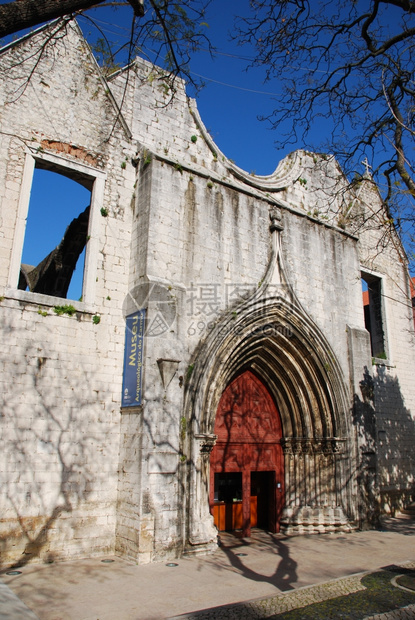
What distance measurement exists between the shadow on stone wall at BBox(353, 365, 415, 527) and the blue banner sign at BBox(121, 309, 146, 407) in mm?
5114

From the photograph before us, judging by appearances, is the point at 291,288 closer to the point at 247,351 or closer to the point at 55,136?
the point at 247,351

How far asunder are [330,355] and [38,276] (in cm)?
796

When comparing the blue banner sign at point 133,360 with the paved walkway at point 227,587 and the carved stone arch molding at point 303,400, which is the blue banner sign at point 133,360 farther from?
the paved walkway at point 227,587

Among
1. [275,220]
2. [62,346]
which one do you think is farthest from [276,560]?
[275,220]

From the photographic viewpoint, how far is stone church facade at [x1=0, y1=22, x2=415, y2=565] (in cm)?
683

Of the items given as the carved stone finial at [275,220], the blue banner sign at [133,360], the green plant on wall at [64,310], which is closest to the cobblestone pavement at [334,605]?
the blue banner sign at [133,360]

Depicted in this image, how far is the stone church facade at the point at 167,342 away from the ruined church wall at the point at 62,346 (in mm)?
25

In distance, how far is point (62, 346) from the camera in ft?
23.5

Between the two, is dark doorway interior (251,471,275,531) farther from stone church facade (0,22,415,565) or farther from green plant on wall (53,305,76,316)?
green plant on wall (53,305,76,316)

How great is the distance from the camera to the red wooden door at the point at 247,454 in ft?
29.8

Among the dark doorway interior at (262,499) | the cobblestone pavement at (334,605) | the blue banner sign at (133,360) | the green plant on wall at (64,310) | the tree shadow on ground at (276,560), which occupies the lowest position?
the tree shadow on ground at (276,560)

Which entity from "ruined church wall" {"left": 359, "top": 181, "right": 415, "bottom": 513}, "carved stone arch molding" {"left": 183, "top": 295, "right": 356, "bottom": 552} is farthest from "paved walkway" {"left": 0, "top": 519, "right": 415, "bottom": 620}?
"ruined church wall" {"left": 359, "top": 181, "right": 415, "bottom": 513}

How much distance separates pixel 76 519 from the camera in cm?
682
